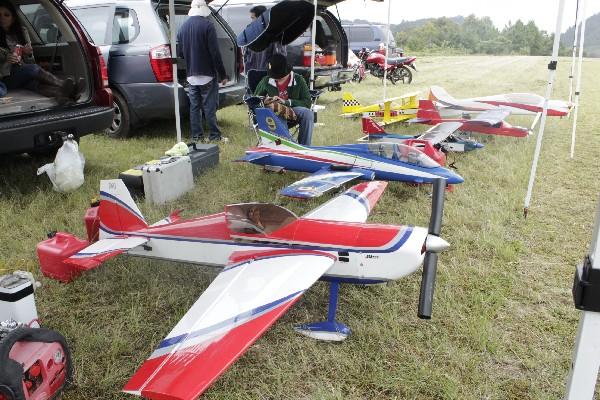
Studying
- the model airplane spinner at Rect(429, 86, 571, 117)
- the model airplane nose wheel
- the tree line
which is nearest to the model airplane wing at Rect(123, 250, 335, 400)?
the model airplane nose wheel

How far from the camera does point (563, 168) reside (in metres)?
6.17

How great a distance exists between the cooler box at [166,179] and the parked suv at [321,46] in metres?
5.43

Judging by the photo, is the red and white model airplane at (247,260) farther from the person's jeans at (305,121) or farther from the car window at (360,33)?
the car window at (360,33)

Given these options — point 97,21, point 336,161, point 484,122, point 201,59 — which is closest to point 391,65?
point 484,122

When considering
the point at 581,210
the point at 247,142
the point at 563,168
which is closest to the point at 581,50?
the point at 563,168

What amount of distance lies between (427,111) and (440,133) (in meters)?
1.79

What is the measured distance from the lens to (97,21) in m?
6.91

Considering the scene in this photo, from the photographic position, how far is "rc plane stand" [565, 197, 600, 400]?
1.26m

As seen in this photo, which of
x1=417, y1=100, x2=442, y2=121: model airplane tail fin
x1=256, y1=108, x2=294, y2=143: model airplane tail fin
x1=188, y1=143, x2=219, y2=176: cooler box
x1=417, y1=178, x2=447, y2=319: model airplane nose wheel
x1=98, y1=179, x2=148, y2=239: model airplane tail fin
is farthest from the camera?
x1=417, y1=100, x2=442, y2=121: model airplane tail fin

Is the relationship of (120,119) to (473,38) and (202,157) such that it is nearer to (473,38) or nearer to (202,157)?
(202,157)

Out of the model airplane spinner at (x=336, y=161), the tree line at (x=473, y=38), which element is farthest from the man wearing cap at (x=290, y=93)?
the tree line at (x=473, y=38)

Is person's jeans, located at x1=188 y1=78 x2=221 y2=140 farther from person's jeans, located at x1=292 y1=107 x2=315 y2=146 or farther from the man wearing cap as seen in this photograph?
person's jeans, located at x1=292 y1=107 x2=315 y2=146

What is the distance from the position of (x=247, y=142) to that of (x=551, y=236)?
14.8 feet

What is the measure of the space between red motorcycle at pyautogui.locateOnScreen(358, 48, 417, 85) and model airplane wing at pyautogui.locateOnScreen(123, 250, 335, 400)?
15707 mm
